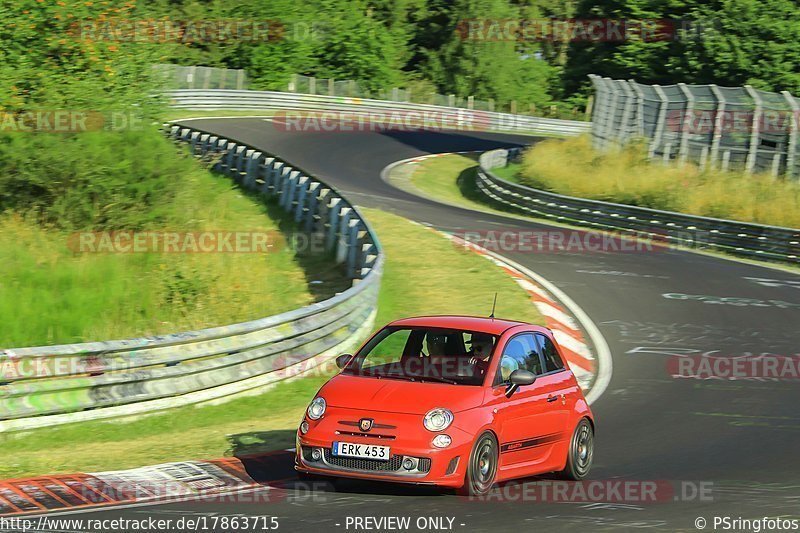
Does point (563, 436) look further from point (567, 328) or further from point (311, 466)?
point (567, 328)

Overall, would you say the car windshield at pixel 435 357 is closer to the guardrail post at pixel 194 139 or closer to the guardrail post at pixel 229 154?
the guardrail post at pixel 229 154

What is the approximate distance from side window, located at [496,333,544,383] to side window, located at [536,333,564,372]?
116 mm

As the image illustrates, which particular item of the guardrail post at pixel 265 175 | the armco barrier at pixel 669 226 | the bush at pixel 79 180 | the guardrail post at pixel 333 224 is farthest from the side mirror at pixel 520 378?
the armco barrier at pixel 669 226

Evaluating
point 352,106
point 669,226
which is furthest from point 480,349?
point 352,106

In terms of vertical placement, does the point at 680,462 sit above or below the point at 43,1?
below

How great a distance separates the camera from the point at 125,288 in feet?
59.8

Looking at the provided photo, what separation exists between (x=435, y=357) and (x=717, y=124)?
28.6 meters

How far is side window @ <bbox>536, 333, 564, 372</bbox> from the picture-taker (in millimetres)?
10172

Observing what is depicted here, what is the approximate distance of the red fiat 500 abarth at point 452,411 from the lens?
8.41m

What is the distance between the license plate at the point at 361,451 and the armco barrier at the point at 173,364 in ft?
11.7

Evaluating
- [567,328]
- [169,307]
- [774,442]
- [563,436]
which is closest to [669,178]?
[567,328]

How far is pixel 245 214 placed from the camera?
25500 mm

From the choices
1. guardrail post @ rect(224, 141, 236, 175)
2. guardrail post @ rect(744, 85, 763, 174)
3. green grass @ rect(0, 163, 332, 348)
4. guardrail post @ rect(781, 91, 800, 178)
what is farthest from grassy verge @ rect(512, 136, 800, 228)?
green grass @ rect(0, 163, 332, 348)

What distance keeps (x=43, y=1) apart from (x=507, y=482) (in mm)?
20647
